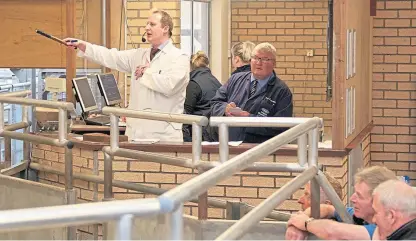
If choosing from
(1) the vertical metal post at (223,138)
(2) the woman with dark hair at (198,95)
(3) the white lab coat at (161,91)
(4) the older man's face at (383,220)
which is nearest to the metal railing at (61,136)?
(3) the white lab coat at (161,91)

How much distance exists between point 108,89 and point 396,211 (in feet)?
15.5

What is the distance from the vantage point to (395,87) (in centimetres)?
796

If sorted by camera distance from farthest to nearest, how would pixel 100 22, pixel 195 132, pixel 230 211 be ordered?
pixel 100 22 < pixel 230 211 < pixel 195 132

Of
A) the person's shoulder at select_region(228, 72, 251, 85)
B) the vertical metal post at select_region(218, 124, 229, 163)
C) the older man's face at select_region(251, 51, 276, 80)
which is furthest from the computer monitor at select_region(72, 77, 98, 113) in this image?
the vertical metal post at select_region(218, 124, 229, 163)

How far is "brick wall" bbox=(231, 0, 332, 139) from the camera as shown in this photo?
979 cm

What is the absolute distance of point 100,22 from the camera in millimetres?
8484

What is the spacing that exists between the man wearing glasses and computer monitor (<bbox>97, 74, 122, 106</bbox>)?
5.83 ft

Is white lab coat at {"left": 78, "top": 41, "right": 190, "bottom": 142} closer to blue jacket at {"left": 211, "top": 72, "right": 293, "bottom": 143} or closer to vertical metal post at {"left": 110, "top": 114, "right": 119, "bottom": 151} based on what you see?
blue jacket at {"left": 211, "top": 72, "right": 293, "bottom": 143}

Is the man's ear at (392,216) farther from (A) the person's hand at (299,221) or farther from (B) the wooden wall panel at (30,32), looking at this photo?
(B) the wooden wall panel at (30,32)

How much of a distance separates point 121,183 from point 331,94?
1.65m

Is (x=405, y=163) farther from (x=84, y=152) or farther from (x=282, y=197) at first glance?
(x=282, y=197)

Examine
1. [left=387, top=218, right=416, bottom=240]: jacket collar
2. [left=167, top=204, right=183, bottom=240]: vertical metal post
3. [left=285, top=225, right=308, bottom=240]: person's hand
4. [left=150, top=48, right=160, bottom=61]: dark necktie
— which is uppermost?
[left=150, top=48, right=160, bottom=61]: dark necktie

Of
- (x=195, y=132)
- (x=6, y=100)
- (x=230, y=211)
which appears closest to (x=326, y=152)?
(x=230, y=211)

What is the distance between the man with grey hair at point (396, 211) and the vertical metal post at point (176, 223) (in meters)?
1.39
